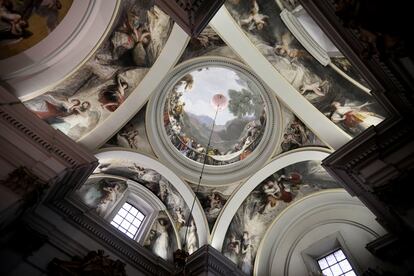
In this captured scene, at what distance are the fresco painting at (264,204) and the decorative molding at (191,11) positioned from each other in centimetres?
642

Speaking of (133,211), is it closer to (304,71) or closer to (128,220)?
(128,220)

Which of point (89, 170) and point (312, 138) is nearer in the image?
point (89, 170)

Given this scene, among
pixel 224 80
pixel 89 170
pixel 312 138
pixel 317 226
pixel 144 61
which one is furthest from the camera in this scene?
pixel 224 80

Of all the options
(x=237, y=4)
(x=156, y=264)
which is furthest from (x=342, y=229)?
(x=237, y=4)

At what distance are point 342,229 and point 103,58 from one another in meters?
9.92

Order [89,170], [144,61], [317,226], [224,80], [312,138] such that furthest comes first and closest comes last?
1. [224,80]
2. [317,226]
3. [312,138]
4. [144,61]
5. [89,170]

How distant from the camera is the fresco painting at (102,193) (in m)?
10.3

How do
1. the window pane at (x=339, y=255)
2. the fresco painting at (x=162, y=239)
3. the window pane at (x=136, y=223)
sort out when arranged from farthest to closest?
1. the window pane at (x=136, y=223)
2. the fresco painting at (x=162, y=239)
3. the window pane at (x=339, y=255)

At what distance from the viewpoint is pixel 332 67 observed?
8.91 m

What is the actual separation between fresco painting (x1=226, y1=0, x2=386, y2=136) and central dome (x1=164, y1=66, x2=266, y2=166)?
7.38ft

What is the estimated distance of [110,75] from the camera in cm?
957

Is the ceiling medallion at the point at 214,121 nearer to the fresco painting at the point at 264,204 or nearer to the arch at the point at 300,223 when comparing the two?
the fresco painting at the point at 264,204

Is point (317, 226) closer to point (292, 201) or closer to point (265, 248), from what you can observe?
point (292, 201)

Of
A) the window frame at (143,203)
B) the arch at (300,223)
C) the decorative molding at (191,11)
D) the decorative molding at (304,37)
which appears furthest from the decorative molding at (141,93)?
the arch at (300,223)
